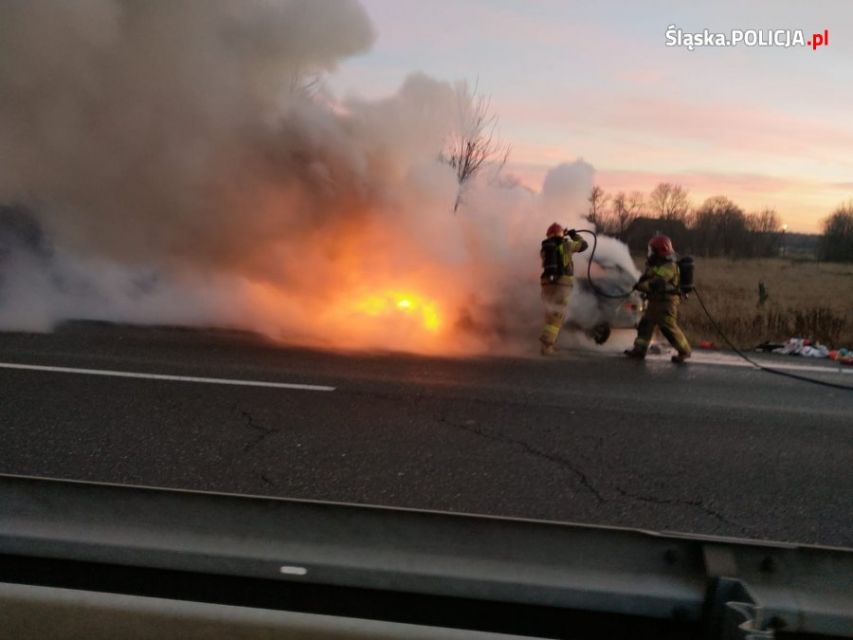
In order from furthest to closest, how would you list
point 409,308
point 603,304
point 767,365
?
1. point 603,304
2. point 409,308
3. point 767,365

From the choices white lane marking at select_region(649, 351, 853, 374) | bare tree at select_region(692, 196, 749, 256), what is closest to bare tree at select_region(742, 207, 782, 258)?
bare tree at select_region(692, 196, 749, 256)

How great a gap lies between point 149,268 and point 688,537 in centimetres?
A: 972

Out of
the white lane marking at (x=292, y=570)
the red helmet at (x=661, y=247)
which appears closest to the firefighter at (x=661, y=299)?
the red helmet at (x=661, y=247)

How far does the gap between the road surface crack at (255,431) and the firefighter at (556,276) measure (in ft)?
14.4

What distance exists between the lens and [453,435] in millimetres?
5082

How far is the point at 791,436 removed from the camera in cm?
548

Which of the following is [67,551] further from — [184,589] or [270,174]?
[270,174]

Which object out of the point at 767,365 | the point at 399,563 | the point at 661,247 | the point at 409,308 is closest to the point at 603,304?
the point at 661,247

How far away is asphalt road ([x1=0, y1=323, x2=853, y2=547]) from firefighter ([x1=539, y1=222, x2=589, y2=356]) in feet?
3.16

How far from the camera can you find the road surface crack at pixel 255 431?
185 inches

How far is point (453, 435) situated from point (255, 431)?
1350 millimetres

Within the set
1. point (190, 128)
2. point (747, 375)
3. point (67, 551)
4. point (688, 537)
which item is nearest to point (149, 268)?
point (190, 128)

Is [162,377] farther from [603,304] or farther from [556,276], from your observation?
[603,304]

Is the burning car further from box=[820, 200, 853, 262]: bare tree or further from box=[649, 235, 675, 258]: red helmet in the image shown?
box=[820, 200, 853, 262]: bare tree
